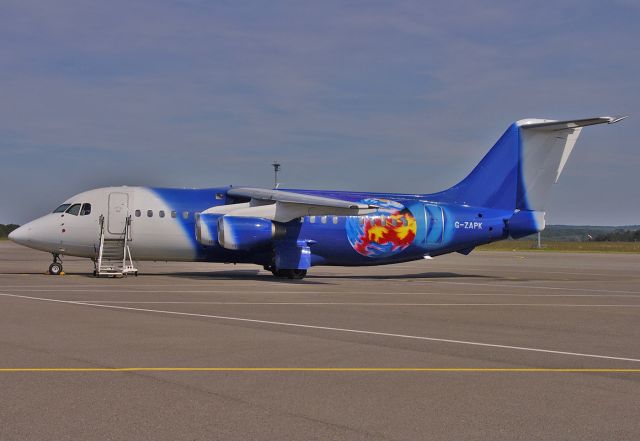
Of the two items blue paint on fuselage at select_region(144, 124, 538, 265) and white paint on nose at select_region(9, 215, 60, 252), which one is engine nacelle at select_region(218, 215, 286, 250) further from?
white paint on nose at select_region(9, 215, 60, 252)

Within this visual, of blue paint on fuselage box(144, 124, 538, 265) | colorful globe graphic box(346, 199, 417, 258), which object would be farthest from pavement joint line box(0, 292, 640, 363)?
colorful globe graphic box(346, 199, 417, 258)

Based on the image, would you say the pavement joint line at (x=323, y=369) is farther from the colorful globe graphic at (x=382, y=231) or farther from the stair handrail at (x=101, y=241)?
the colorful globe graphic at (x=382, y=231)

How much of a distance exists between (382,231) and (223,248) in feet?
21.4

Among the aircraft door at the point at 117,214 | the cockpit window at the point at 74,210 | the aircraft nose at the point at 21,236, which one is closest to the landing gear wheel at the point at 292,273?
the aircraft door at the point at 117,214

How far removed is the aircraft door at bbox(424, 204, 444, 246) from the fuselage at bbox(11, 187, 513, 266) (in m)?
0.04

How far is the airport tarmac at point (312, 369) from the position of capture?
6.61 m

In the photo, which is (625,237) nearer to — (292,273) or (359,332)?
(292,273)

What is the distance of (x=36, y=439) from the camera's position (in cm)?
602

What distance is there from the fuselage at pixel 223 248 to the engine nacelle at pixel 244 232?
2.51 feet

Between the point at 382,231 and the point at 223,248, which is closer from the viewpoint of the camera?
the point at 223,248

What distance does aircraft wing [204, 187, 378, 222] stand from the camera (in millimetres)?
26406

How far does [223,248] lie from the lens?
28438mm

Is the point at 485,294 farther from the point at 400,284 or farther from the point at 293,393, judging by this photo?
the point at 293,393

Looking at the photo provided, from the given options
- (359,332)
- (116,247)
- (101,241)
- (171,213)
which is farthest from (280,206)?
(359,332)
